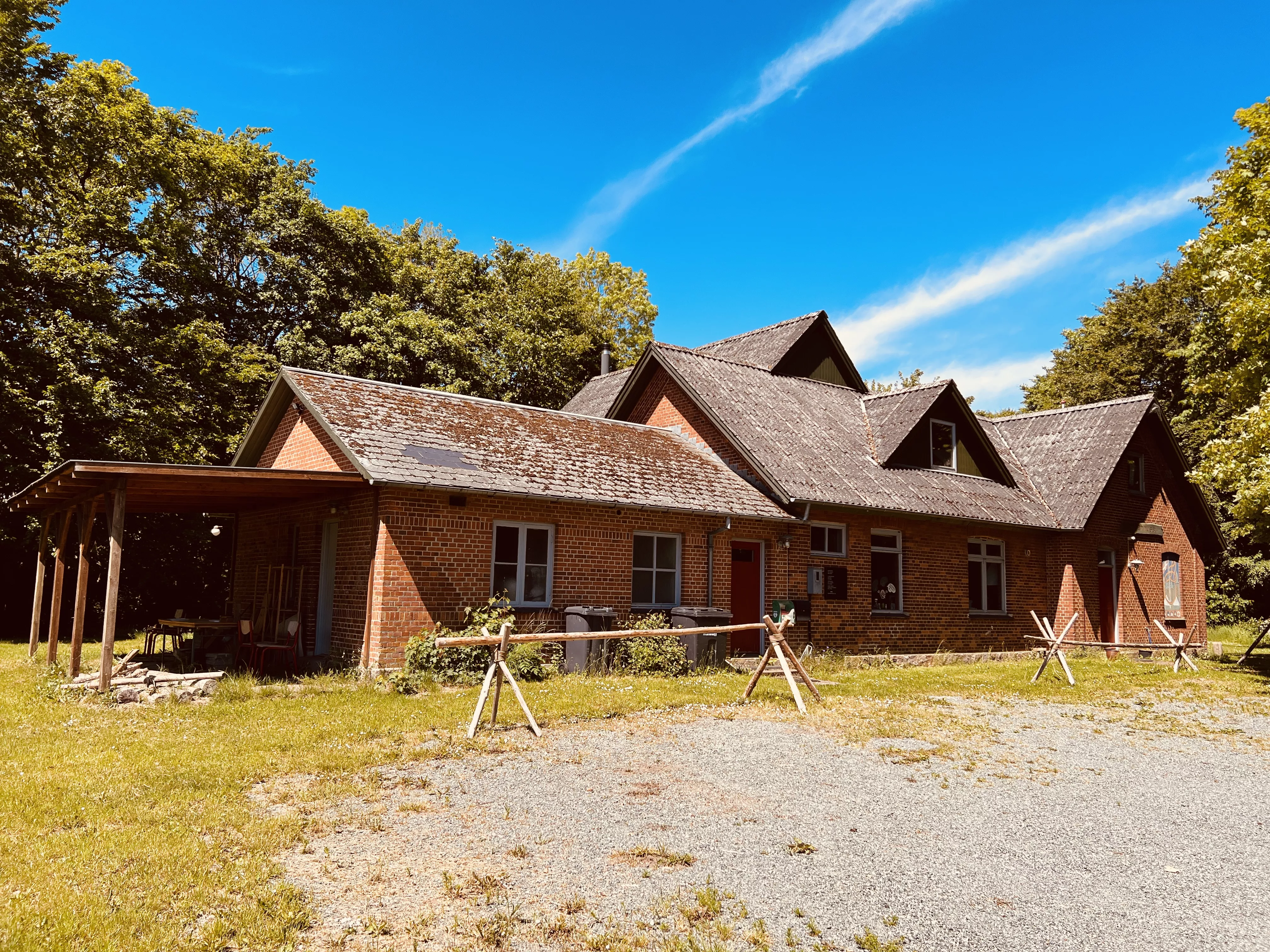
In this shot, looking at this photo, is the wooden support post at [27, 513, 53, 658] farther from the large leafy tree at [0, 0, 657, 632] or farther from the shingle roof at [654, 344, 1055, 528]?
the shingle roof at [654, 344, 1055, 528]

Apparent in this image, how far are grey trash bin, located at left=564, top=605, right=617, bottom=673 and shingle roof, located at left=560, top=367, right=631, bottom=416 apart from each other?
9945 millimetres

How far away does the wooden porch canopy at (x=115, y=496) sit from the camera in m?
11.0

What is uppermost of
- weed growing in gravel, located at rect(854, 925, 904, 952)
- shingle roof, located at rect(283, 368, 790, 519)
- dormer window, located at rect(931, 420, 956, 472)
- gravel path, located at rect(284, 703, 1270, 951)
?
dormer window, located at rect(931, 420, 956, 472)

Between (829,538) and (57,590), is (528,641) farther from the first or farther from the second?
(829,538)

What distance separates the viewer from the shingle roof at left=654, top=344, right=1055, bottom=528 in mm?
18047

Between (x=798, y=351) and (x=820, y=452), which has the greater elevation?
(x=798, y=351)

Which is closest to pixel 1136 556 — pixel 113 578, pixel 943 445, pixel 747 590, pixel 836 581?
pixel 943 445

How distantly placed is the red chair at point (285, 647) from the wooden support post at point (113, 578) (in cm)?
238

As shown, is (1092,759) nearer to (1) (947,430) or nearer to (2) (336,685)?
(2) (336,685)

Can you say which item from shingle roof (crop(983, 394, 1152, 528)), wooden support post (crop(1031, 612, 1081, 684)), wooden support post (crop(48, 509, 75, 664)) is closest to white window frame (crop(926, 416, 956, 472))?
shingle roof (crop(983, 394, 1152, 528))

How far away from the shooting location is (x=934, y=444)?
71.7 feet

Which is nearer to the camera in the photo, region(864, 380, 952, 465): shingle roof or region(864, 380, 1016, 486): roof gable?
region(864, 380, 952, 465): shingle roof

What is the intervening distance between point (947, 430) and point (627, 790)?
57.7ft

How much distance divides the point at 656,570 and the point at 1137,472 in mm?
15493
